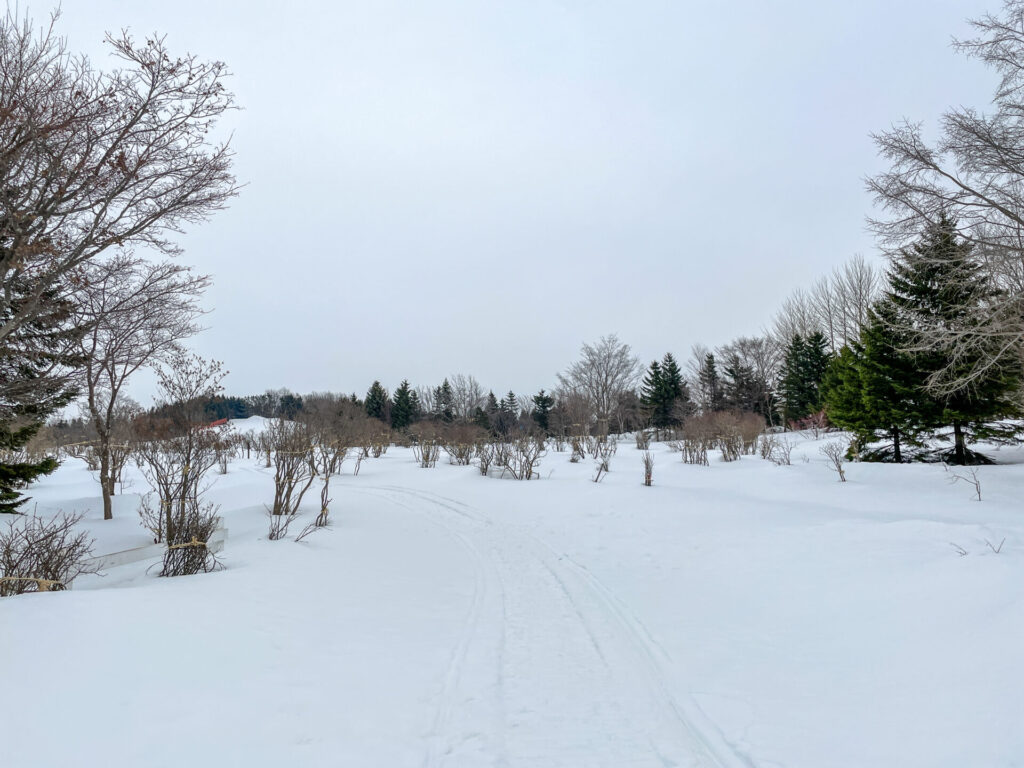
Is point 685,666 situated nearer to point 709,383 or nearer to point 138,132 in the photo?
point 138,132

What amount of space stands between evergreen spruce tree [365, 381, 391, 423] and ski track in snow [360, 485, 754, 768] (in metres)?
50.1

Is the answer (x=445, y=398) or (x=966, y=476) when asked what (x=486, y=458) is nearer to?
(x=966, y=476)

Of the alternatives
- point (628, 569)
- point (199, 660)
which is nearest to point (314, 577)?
point (199, 660)

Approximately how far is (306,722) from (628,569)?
5080 millimetres

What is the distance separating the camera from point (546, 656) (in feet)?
13.6

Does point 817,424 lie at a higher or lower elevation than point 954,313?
lower

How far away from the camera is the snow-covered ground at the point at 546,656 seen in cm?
275

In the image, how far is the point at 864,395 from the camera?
14047 millimetres

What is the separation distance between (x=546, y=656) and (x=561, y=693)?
2.04 ft

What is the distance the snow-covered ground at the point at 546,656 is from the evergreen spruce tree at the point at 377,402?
4772cm

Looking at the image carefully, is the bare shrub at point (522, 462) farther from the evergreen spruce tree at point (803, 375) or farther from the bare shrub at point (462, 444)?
the evergreen spruce tree at point (803, 375)

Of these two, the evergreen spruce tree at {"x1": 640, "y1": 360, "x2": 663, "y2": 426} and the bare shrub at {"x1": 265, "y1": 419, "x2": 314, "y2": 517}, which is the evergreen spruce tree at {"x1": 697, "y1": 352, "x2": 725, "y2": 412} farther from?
the bare shrub at {"x1": 265, "y1": 419, "x2": 314, "y2": 517}

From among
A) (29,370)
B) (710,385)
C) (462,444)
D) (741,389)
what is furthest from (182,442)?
(710,385)

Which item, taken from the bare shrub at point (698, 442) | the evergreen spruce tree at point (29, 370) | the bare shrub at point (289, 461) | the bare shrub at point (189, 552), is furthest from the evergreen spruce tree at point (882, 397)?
the evergreen spruce tree at point (29, 370)
